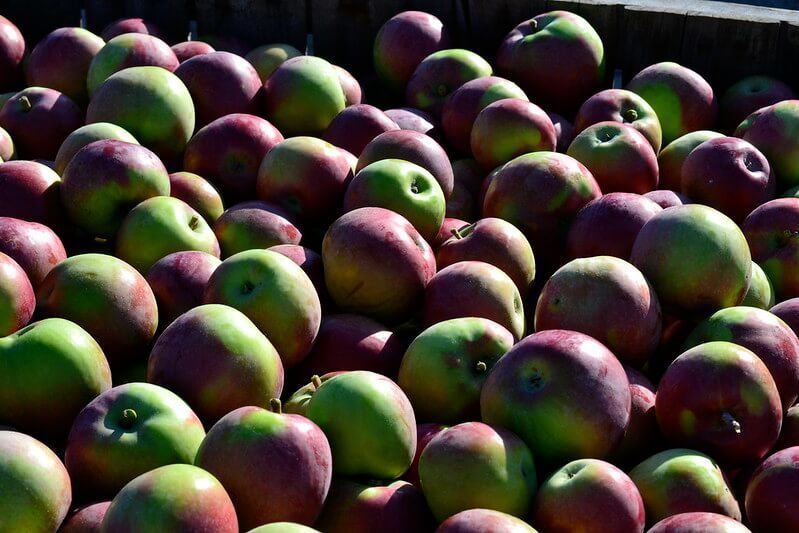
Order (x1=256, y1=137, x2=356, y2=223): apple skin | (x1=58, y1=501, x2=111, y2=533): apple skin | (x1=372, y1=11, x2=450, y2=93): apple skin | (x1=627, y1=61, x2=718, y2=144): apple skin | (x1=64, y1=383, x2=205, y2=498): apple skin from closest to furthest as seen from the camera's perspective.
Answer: (x1=58, y1=501, x2=111, y2=533): apple skin → (x1=64, y1=383, x2=205, y2=498): apple skin → (x1=256, y1=137, x2=356, y2=223): apple skin → (x1=627, y1=61, x2=718, y2=144): apple skin → (x1=372, y1=11, x2=450, y2=93): apple skin

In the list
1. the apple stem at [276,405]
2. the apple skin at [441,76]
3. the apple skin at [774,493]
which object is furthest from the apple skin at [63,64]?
the apple skin at [774,493]

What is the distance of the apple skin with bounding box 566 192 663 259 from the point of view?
350cm

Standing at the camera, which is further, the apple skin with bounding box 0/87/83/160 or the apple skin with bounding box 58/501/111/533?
the apple skin with bounding box 0/87/83/160

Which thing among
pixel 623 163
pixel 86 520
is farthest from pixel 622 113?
pixel 86 520

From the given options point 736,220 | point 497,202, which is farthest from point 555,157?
point 736,220

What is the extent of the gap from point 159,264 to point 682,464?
1.64 meters

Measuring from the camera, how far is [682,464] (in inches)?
102

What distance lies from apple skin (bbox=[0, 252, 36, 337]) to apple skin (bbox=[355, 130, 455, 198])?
4.51 ft

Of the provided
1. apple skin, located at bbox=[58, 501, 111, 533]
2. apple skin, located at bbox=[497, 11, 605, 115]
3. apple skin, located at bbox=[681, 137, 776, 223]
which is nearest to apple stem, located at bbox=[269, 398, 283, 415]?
apple skin, located at bbox=[58, 501, 111, 533]

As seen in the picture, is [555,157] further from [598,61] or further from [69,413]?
[69,413]

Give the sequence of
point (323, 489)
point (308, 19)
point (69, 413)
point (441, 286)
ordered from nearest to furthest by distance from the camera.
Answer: point (323, 489)
point (69, 413)
point (441, 286)
point (308, 19)

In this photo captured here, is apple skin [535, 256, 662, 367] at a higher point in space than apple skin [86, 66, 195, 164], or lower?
lower

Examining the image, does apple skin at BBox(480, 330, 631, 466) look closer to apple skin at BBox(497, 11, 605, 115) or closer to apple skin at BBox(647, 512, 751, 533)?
apple skin at BBox(647, 512, 751, 533)

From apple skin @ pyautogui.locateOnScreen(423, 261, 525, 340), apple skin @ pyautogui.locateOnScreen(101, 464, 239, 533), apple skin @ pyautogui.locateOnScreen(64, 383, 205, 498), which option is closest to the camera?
apple skin @ pyautogui.locateOnScreen(101, 464, 239, 533)
